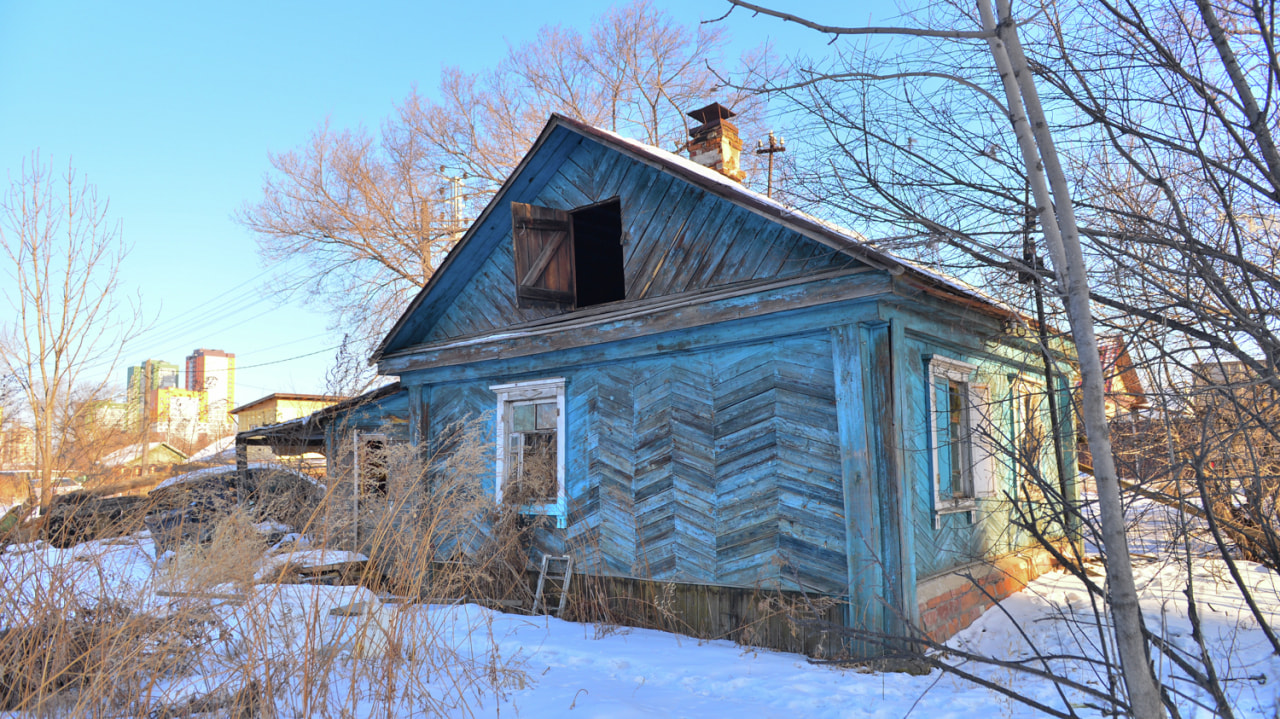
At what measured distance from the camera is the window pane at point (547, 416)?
343 inches

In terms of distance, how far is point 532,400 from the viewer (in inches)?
347

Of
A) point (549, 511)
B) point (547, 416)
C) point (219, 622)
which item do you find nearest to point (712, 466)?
point (549, 511)

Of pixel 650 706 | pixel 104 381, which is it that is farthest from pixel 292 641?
pixel 104 381

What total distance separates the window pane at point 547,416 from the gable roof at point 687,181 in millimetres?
2102

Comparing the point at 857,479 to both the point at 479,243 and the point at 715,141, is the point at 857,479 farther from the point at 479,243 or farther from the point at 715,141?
the point at 715,141

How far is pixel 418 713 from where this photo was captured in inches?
156

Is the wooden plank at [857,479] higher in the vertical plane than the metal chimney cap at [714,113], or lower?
lower

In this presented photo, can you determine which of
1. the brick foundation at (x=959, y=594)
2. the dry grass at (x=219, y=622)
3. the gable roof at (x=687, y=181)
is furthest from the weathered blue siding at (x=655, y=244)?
the dry grass at (x=219, y=622)

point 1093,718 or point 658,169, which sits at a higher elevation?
point 658,169

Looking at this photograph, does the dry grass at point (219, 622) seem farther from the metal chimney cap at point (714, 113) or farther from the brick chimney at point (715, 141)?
the metal chimney cap at point (714, 113)

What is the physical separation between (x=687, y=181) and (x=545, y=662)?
14.8ft

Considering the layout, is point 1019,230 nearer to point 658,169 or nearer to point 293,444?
point 658,169

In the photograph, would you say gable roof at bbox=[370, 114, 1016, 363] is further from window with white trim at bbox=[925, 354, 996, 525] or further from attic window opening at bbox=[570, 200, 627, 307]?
attic window opening at bbox=[570, 200, 627, 307]

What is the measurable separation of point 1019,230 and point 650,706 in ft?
11.4
